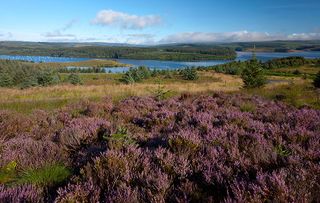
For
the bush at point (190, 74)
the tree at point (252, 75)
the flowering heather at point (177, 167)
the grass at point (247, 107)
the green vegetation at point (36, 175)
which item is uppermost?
the flowering heather at point (177, 167)

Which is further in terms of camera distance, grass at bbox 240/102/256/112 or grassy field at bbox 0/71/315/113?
grassy field at bbox 0/71/315/113

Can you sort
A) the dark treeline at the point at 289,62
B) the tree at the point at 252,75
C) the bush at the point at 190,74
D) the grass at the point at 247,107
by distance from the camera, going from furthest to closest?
the dark treeline at the point at 289,62 < the bush at the point at 190,74 < the tree at the point at 252,75 < the grass at the point at 247,107

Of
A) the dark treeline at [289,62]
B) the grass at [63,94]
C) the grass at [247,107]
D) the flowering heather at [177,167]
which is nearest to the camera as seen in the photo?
the flowering heather at [177,167]

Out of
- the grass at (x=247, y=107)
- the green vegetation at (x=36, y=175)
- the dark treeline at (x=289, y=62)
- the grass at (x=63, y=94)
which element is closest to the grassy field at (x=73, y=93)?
the grass at (x=63, y=94)

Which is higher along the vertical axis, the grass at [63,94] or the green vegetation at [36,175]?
the green vegetation at [36,175]

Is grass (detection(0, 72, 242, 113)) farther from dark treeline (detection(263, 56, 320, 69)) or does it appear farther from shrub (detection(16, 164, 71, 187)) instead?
dark treeline (detection(263, 56, 320, 69))

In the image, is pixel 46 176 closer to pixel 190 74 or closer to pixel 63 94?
pixel 63 94

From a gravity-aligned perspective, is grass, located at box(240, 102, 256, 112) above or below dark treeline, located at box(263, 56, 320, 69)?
above

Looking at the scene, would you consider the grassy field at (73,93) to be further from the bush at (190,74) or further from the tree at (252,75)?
the bush at (190,74)

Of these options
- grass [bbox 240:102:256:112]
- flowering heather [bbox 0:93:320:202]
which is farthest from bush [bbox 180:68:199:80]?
flowering heather [bbox 0:93:320:202]

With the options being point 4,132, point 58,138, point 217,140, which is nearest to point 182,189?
point 217,140

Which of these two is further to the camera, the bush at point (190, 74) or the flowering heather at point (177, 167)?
the bush at point (190, 74)

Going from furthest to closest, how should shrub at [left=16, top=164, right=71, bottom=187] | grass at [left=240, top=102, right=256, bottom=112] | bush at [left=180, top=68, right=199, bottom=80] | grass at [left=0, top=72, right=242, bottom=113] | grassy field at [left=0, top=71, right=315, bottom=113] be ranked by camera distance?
1. bush at [left=180, top=68, right=199, bottom=80]
2. grassy field at [left=0, top=71, right=315, bottom=113]
3. grass at [left=0, top=72, right=242, bottom=113]
4. grass at [left=240, top=102, right=256, bottom=112]
5. shrub at [left=16, top=164, right=71, bottom=187]

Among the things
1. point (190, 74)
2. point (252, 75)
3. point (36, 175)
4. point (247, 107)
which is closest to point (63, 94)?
point (247, 107)
